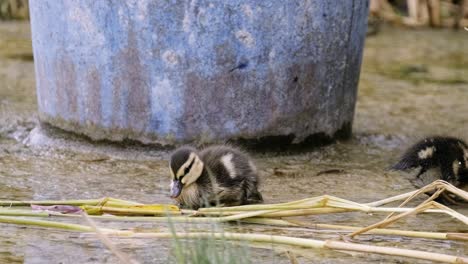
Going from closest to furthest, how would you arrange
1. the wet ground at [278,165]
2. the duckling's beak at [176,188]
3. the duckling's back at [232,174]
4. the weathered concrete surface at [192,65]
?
the wet ground at [278,165] < the duckling's beak at [176,188] < the duckling's back at [232,174] < the weathered concrete surface at [192,65]

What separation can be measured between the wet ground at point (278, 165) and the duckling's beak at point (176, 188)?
203mm

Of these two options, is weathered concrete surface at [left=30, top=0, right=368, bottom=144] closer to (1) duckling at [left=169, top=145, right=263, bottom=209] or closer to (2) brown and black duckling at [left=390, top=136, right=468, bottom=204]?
(1) duckling at [left=169, top=145, right=263, bottom=209]

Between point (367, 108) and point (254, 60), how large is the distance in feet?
5.71

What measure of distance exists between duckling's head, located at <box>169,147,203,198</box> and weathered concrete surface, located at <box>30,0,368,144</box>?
906mm

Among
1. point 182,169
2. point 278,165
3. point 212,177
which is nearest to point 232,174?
point 212,177

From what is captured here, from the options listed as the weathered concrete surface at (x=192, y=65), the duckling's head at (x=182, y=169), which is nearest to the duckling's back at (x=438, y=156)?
the weathered concrete surface at (x=192, y=65)

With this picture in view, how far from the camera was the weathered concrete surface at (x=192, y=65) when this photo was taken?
450 centimetres

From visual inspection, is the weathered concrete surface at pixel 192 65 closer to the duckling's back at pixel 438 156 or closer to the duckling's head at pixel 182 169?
Result: the duckling's back at pixel 438 156

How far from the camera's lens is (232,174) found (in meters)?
3.81

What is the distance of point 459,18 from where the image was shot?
938 centimetres

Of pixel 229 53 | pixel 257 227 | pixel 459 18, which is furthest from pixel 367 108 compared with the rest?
pixel 459 18

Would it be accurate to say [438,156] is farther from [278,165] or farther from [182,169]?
[182,169]

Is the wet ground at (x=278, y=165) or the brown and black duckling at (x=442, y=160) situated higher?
the brown and black duckling at (x=442, y=160)

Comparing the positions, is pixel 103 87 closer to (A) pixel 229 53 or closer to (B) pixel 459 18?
(A) pixel 229 53
